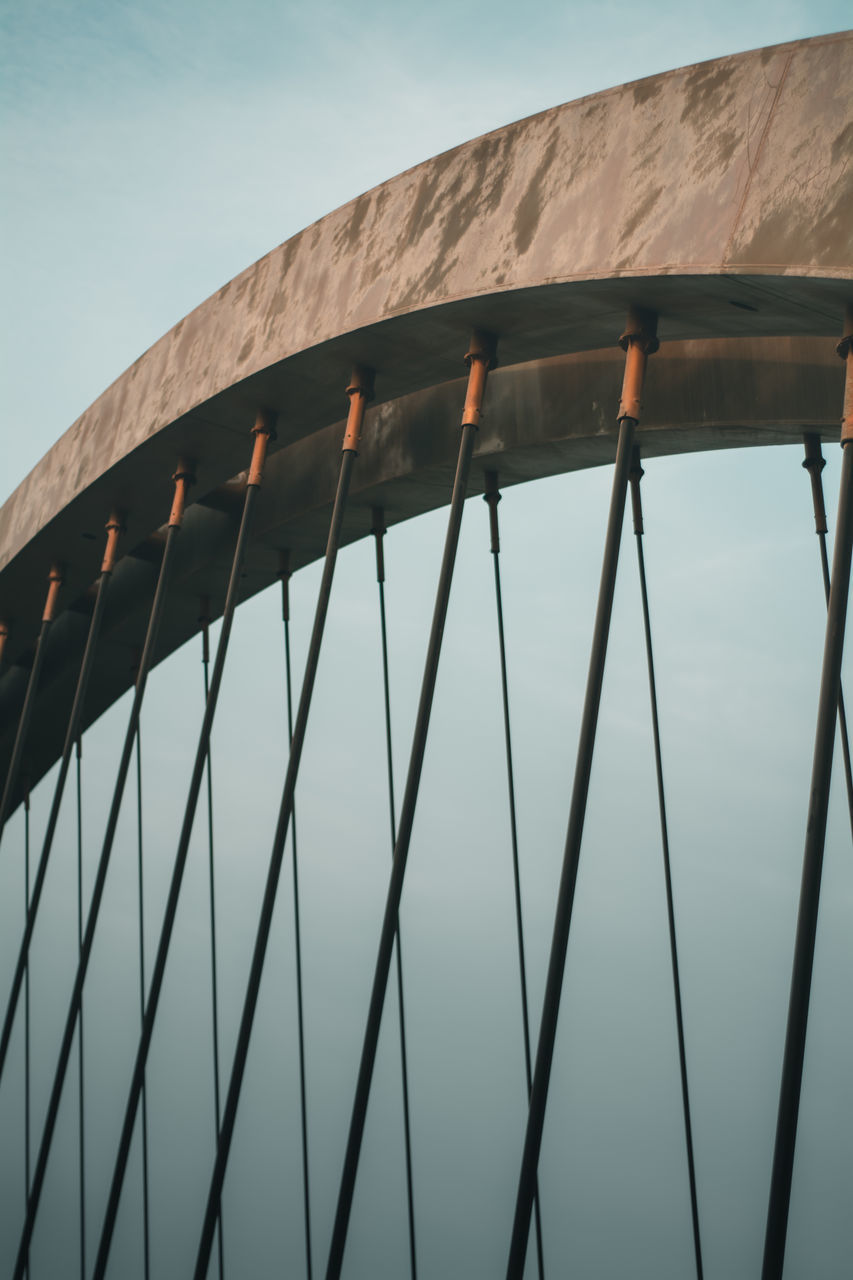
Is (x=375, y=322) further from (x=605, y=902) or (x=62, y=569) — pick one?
(x=605, y=902)

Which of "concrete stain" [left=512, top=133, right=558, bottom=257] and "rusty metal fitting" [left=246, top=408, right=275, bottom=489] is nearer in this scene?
"concrete stain" [left=512, top=133, right=558, bottom=257]

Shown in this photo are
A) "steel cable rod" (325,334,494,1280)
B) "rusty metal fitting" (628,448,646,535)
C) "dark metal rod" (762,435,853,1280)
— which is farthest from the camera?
"rusty metal fitting" (628,448,646,535)

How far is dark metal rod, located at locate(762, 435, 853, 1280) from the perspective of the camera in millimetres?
4102

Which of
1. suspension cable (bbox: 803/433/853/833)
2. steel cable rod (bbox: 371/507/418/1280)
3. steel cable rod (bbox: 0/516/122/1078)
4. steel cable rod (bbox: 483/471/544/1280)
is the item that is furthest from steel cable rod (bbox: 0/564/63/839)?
suspension cable (bbox: 803/433/853/833)

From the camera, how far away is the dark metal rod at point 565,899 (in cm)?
485

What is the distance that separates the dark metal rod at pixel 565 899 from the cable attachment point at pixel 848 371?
0.95 metres

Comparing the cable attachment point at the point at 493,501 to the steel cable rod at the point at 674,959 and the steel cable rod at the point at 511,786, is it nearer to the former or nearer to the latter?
the steel cable rod at the point at 511,786

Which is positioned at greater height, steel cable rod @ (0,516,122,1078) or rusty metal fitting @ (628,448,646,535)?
rusty metal fitting @ (628,448,646,535)

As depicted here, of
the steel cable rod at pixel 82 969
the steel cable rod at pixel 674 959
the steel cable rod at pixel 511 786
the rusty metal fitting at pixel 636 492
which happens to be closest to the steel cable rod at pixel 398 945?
the steel cable rod at pixel 511 786

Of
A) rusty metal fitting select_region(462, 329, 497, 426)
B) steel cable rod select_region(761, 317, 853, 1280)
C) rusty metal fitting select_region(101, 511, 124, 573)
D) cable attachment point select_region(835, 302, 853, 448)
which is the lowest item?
steel cable rod select_region(761, 317, 853, 1280)

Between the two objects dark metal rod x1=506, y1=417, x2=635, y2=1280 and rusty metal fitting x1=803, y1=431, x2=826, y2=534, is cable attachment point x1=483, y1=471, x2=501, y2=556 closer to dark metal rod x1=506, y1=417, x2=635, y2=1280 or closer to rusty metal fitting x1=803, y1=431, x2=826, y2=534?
rusty metal fitting x1=803, y1=431, x2=826, y2=534

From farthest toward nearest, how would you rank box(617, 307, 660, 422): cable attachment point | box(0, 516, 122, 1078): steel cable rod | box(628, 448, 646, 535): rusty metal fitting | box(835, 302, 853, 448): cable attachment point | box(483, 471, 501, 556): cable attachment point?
box(483, 471, 501, 556): cable attachment point
box(628, 448, 646, 535): rusty metal fitting
box(0, 516, 122, 1078): steel cable rod
box(617, 307, 660, 422): cable attachment point
box(835, 302, 853, 448): cable attachment point

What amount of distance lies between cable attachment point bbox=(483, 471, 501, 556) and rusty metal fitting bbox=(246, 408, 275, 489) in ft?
5.16

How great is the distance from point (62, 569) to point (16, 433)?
107049 millimetres
